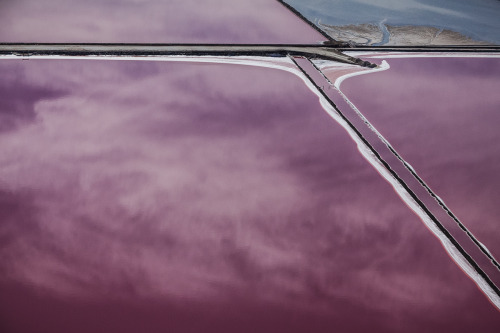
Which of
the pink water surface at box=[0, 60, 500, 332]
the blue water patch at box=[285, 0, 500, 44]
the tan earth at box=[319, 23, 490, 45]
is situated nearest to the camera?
the pink water surface at box=[0, 60, 500, 332]

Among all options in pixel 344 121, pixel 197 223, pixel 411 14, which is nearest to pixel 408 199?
pixel 344 121

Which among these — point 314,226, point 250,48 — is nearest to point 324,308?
point 314,226

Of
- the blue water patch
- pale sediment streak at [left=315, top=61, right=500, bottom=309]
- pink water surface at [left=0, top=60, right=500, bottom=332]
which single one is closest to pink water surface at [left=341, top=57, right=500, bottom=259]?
pale sediment streak at [left=315, top=61, right=500, bottom=309]

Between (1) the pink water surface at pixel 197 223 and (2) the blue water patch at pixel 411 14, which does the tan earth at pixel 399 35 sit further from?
(1) the pink water surface at pixel 197 223

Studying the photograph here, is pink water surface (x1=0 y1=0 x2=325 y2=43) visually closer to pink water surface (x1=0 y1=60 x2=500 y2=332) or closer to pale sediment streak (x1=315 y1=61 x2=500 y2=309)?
pink water surface (x1=0 y1=60 x2=500 y2=332)

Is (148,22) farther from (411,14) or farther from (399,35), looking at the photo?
(411,14)
